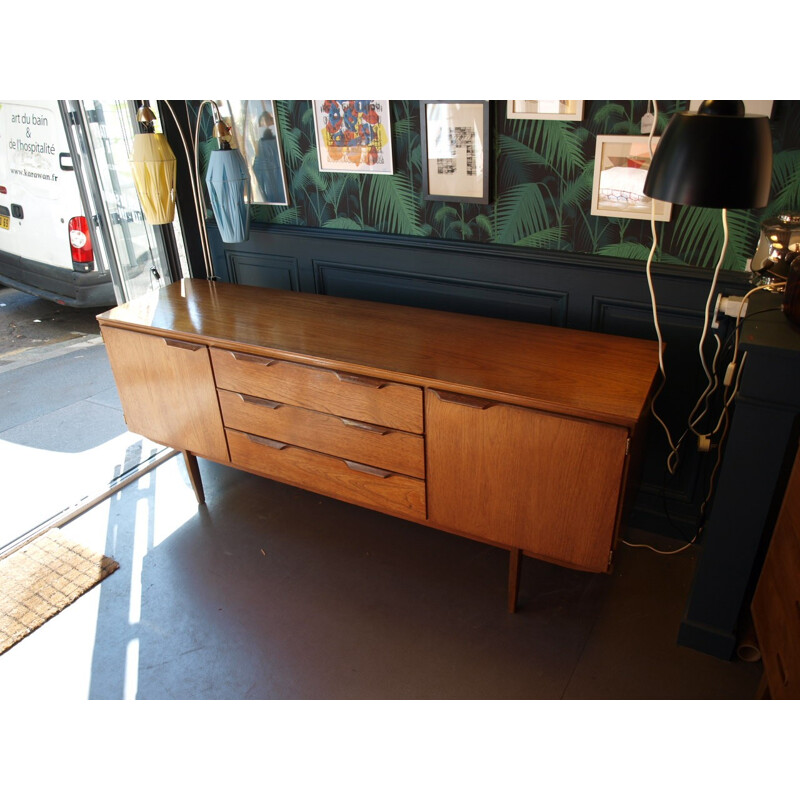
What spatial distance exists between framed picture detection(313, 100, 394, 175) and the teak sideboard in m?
0.49

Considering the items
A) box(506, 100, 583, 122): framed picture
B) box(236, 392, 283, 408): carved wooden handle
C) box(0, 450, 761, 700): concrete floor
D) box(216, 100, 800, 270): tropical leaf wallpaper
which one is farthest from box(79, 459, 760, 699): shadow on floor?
box(506, 100, 583, 122): framed picture

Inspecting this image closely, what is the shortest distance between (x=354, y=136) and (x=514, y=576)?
157cm

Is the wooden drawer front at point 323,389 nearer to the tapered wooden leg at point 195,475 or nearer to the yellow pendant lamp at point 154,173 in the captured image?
the tapered wooden leg at point 195,475

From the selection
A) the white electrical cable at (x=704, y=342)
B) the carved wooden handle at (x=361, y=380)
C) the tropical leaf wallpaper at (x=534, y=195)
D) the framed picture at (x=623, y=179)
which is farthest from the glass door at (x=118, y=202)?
the white electrical cable at (x=704, y=342)

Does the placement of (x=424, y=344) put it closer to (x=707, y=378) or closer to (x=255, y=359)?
(x=255, y=359)

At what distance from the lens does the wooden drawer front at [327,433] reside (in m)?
1.88

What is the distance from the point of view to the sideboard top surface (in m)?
1.64

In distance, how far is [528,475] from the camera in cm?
171

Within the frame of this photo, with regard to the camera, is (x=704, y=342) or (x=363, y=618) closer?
(x=704, y=342)

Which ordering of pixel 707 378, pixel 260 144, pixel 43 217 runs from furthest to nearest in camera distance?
pixel 43 217 → pixel 260 144 → pixel 707 378

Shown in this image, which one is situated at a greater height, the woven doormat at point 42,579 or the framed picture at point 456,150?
the framed picture at point 456,150

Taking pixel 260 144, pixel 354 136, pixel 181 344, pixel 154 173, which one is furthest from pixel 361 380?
pixel 154 173

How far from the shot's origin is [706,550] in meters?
1.70
